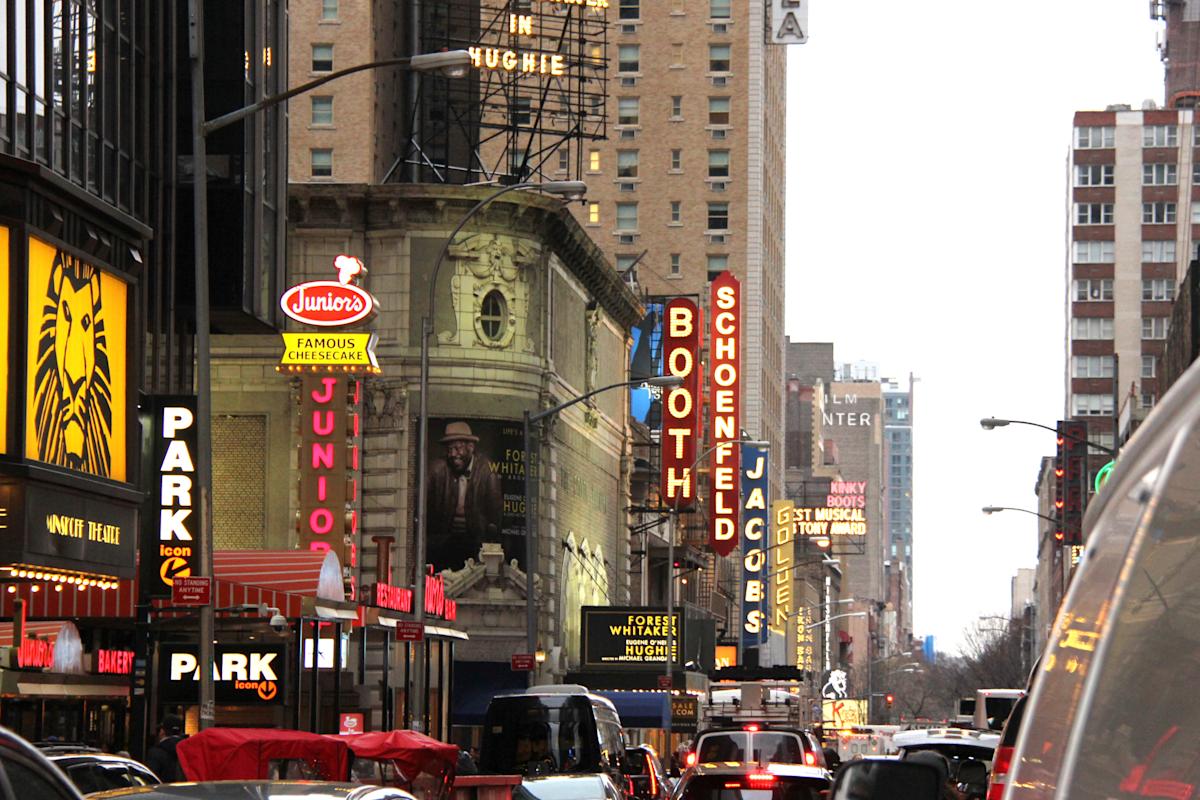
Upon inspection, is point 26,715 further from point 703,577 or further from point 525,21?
point 703,577

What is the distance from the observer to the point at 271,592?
104 feet

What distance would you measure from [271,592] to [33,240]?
25.3ft

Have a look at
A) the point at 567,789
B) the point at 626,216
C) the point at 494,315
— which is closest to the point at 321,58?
the point at 494,315

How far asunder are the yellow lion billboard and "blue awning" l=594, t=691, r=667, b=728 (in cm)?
3682

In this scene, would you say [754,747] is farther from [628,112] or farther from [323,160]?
[628,112]

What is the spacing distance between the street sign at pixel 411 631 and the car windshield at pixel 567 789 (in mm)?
13291

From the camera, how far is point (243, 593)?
31.4m

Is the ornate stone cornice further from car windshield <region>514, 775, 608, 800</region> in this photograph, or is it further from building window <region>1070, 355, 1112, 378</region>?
building window <region>1070, 355, 1112, 378</region>

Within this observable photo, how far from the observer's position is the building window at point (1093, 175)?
165250 mm

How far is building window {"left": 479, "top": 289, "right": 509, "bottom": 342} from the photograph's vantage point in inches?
2404

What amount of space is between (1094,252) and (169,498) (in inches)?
5580

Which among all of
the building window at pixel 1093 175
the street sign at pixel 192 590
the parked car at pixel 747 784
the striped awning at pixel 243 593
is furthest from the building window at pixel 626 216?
the parked car at pixel 747 784

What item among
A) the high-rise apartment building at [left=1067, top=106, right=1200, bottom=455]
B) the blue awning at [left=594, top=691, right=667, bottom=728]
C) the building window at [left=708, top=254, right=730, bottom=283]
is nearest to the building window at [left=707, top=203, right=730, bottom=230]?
the building window at [left=708, top=254, right=730, bottom=283]

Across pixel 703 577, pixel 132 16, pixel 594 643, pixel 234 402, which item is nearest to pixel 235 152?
pixel 132 16
